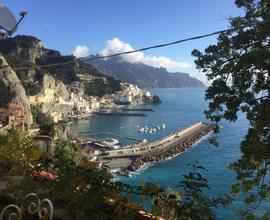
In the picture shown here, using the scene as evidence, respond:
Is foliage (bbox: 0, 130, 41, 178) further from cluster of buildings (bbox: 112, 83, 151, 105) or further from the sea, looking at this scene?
cluster of buildings (bbox: 112, 83, 151, 105)

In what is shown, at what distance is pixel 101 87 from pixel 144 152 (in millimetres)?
→ 77859

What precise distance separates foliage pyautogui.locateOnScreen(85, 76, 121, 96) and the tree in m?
111

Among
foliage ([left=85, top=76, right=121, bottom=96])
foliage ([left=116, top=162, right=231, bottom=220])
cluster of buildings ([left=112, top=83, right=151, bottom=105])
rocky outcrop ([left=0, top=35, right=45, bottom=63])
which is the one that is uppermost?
rocky outcrop ([left=0, top=35, right=45, bottom=63])

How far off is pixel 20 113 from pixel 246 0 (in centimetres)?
4879

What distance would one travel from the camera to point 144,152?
45188mm

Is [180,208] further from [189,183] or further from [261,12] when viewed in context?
[261,12]

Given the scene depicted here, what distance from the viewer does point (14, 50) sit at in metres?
111

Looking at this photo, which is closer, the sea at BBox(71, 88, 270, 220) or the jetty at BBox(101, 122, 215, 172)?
the sea at BBox(71, 88, 270, 220)

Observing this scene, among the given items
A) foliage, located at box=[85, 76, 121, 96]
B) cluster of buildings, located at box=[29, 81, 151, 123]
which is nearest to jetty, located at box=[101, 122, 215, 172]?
cluster of buildings, located at box=[29, 81, 151, 123]

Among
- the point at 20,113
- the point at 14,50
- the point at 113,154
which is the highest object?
the point at 14,50

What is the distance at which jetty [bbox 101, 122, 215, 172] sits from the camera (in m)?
39.7

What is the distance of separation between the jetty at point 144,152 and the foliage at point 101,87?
6393 cm

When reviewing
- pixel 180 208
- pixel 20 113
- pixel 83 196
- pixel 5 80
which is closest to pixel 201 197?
pixel 180 208

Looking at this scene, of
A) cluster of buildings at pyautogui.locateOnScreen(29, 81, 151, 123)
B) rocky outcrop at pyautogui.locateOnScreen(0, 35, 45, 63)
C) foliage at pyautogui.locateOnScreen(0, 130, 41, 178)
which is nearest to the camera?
foliage at pyautogui.locateOnScreen(0, 130, 41, 178)
